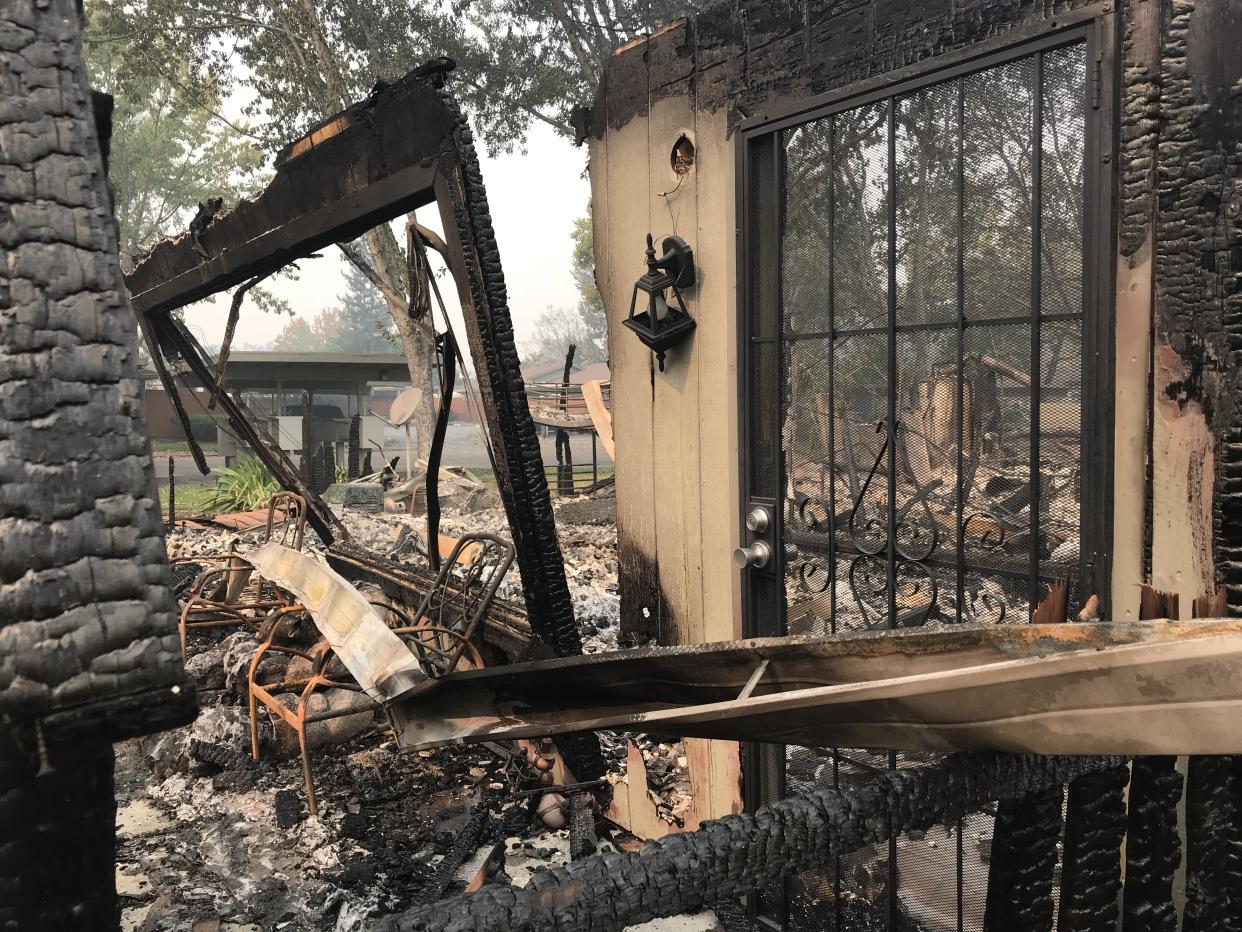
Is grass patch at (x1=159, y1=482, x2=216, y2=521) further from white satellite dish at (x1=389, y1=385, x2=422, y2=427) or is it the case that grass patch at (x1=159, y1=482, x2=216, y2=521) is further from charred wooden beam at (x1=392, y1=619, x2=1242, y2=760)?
charred wooden beam at (x1=392, y1=619, x2=1242, y2=760)

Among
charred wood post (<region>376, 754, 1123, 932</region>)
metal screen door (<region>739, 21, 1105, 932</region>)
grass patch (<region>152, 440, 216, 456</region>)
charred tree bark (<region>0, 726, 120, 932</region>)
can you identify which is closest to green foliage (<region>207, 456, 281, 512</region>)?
grass patch (<region>152, 440, 216, 456</region>)

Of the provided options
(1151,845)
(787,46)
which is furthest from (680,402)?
(1151,845)

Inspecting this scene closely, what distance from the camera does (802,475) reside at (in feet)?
9.04

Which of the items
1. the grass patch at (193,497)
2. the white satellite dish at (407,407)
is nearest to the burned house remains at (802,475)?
the grass patch at (193,497)

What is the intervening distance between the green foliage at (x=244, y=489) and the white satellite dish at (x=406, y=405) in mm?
2405

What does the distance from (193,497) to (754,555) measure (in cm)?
1485

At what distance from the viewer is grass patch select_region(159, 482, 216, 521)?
13470 millimetres

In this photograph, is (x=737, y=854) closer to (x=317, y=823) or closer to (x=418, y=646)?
(x=418, y=646)

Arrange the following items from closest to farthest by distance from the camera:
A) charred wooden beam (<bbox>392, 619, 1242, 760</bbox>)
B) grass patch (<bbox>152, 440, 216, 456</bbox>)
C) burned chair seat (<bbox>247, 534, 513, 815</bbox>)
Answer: charred wooden beam (<bbox>392, 619, 1242, 760</bbox>) → burned chair seat (<bbox>247, 534, 513, 815</bbox>) → grass patch (<bbox>152, 440, 216, 456</bbox>)

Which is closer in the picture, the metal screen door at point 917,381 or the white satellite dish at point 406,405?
the metal screen door at point 917,381

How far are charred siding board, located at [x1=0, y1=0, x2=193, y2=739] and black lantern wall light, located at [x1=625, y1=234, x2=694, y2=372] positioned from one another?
2.67 m

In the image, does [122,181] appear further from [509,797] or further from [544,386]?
[509,797]

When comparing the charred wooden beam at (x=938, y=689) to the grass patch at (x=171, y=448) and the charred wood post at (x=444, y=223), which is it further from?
the grass patch at (x=171, y=448)

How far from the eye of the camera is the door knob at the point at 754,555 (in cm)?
281
